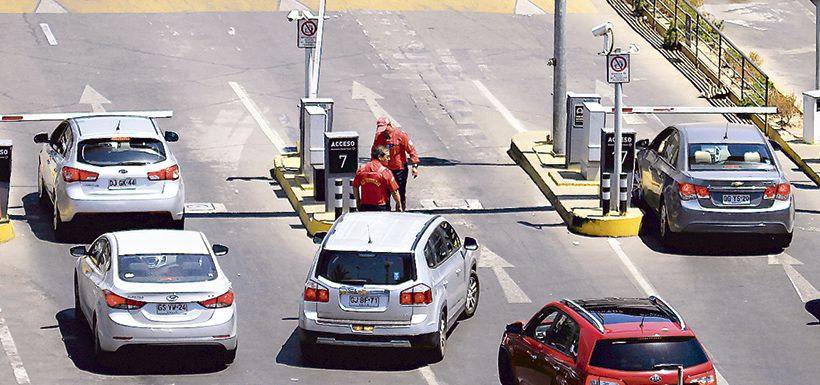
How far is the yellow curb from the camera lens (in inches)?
921

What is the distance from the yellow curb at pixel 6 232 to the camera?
23391 millimetres

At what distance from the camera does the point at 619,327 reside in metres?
15.5

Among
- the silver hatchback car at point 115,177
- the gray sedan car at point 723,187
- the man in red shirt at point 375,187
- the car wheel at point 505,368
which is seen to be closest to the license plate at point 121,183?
the silver hatchback car at point 115,177

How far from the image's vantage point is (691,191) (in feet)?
77.0

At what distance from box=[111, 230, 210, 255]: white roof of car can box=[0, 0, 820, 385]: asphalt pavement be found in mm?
1128

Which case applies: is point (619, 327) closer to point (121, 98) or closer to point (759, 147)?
point (759, 147)

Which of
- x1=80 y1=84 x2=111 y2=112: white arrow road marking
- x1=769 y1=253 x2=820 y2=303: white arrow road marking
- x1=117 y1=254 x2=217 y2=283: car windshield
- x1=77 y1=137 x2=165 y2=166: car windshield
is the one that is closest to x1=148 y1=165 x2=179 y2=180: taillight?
x1=77 y1=137 x2=165 y2=166: car windshield

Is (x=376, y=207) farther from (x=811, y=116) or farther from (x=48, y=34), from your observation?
(x=48, y=34)

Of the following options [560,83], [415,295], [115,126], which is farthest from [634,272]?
[115,126]

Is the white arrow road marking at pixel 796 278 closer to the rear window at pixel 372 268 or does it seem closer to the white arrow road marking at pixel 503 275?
the white arrow road marking at pixel 503 275

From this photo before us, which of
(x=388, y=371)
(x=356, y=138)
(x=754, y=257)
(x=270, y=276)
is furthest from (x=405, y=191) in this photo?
(x=388, y=371)

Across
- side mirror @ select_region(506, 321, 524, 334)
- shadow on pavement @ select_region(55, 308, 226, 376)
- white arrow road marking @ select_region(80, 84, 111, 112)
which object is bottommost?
white arrow road marking @ select_region(80, 84, 111, 112)

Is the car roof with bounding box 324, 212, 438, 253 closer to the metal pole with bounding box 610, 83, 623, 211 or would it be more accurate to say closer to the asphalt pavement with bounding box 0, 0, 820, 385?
the asphalt pavement with bounding box 0, 0, 820, 385

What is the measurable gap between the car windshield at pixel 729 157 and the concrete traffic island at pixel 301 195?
5177 mm
